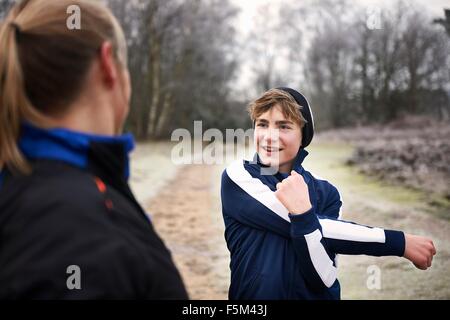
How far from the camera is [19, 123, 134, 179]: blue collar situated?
86 centimetres

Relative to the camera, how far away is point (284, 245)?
4.44 feet

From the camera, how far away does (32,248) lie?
2.53 feet

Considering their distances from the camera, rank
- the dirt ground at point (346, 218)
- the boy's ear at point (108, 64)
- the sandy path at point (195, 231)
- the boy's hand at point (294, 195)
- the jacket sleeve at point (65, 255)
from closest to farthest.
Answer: the jacket sleeve at point (65, 255) < the boy's ear at point (108, 64) < the boy's hand at point (294, 195) < the dirt ground at point (346, 218) < the sandy path at point (195, 231)

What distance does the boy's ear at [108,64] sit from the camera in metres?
0.92

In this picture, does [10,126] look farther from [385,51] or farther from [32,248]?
[385,51]

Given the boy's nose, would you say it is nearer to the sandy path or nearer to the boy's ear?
the boy's ear

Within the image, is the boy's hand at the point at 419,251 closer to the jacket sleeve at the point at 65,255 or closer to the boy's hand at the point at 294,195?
the boy's hand at the point at 294,195

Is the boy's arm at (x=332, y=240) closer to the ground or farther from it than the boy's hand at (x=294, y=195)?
closer to the ground

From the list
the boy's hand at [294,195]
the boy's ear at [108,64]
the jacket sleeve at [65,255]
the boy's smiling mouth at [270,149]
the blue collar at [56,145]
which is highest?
the boy's ear at [108,64]

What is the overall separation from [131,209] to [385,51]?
150 inches

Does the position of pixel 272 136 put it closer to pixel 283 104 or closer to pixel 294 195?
pixel 283 104

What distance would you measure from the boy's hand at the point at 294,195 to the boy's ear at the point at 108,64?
0.59 metres

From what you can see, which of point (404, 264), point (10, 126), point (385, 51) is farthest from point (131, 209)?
point (385, 51)

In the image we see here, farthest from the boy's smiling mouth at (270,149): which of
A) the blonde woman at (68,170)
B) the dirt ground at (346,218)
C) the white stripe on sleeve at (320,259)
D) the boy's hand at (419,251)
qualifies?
A: the dirt ground at (346,218)
